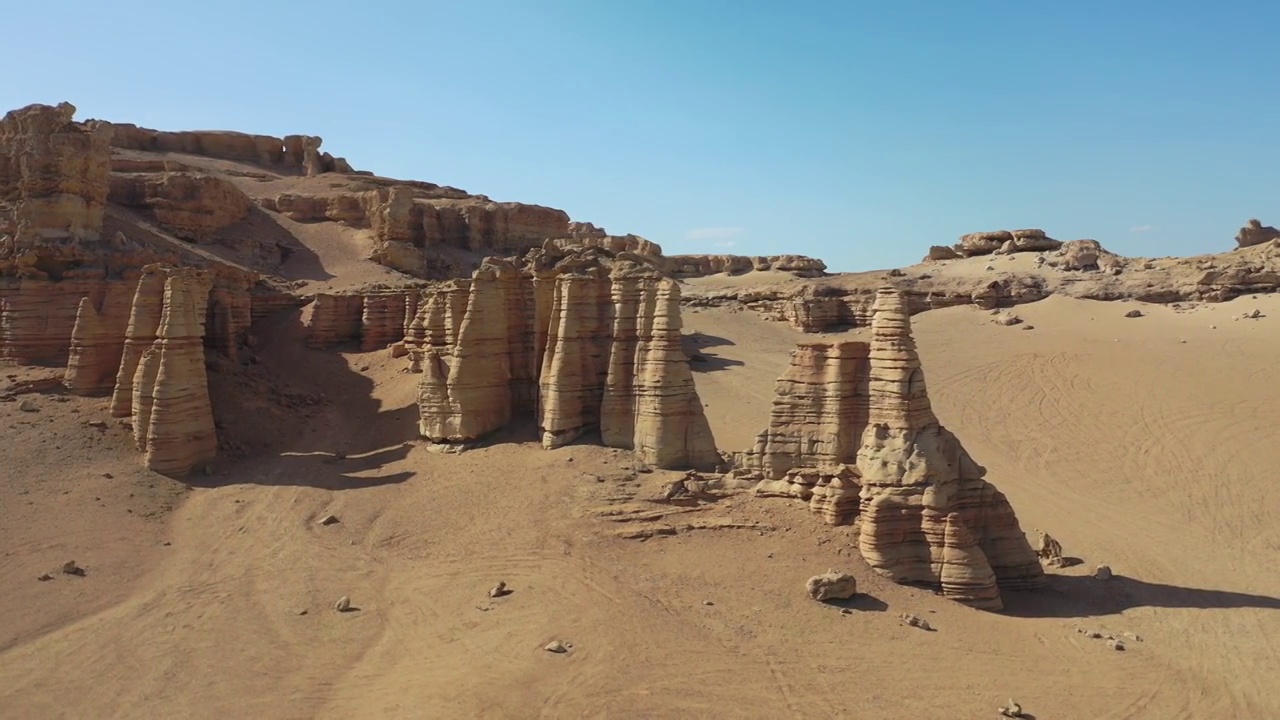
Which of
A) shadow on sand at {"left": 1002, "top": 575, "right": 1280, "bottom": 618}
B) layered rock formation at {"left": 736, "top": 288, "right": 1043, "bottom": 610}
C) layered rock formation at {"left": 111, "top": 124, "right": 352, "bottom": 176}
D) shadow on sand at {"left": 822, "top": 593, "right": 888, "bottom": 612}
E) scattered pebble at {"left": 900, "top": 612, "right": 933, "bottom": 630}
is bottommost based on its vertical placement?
shadow on sand at {"left": 1002, "top": 575, "right": 1280, "bottom": 618}

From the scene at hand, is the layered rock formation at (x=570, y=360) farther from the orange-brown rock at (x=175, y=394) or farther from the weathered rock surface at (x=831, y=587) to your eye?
the weathered rock surface at (x=831, y=587)

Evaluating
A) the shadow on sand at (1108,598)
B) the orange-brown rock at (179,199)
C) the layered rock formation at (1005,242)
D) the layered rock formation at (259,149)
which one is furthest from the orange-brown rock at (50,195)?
the layered rock formation at (1005,242)

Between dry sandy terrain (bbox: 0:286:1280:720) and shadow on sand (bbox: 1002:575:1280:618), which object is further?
shadow on sand (bbox: 1002:575:1280:618)

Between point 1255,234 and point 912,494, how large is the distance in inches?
1910

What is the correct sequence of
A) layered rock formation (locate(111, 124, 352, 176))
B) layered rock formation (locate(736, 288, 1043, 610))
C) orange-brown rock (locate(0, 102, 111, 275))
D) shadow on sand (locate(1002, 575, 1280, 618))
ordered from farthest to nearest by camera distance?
layered rock formation (locate(111, 124, 352, 176)) < orange-brown rock (locate(0, 102, 111, 275)) < shadow on sand (locate(1002, 575, 1280, 618)) < layered rock formation (locate(736, 288, 1043, 610))

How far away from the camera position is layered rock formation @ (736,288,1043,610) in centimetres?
1183

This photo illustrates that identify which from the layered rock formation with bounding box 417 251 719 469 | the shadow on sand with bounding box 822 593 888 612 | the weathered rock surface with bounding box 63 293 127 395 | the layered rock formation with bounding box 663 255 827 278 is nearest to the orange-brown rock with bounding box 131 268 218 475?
the weathered rock surface with bounding box 63 293 127 395

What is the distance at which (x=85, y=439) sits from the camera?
59.9 ft

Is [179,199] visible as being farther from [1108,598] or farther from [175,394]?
[1108,598]

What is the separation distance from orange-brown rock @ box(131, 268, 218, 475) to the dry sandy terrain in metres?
0.59

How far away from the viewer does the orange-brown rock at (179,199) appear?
132 ft

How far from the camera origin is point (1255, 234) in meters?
47.1

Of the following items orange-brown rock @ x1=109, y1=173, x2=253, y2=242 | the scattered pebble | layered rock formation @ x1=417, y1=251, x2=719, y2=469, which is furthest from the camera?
orange-brown rock @ x1=109, y1=173, x2=253, y2=242

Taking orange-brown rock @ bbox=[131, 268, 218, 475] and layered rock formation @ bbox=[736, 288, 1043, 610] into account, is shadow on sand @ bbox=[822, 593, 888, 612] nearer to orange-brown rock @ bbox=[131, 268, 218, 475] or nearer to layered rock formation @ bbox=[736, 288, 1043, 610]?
layered rock formation @ bbox=[736, 288, 1043, 610]
